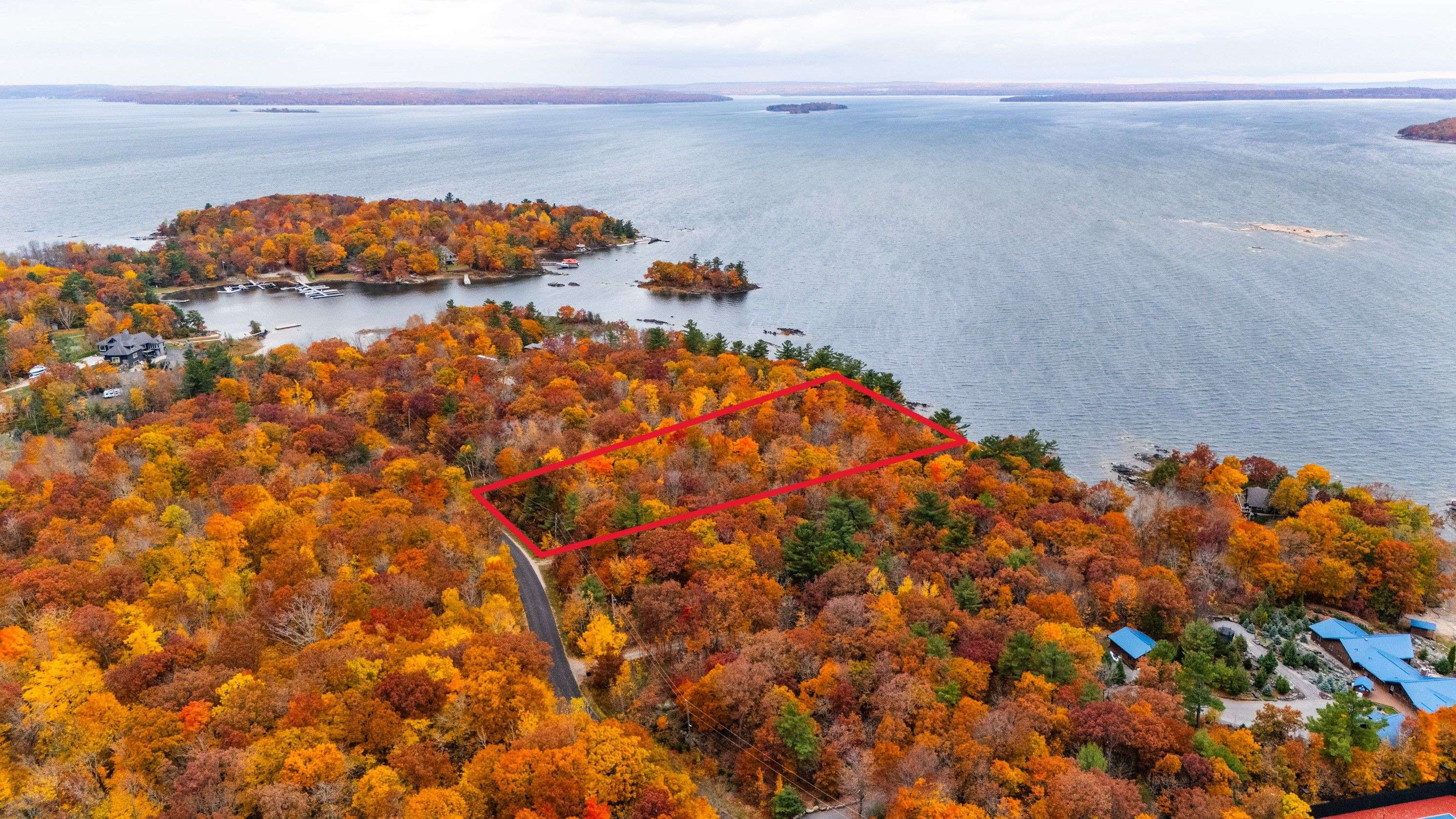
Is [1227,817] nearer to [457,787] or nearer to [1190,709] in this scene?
[1190,709]

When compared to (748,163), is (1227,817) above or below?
below

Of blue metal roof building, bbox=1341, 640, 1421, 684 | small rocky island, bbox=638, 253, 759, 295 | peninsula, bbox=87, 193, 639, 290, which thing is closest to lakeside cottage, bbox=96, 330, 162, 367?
peninsula, bbox=87, 193, 639, 290

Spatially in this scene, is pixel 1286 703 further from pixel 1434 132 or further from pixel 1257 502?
pixel 1434 132

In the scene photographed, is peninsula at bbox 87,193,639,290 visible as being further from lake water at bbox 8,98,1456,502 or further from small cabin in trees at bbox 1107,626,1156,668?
small cabin in trees at bbox 1107,626,1156,668

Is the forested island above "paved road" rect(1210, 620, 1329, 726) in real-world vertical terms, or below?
above

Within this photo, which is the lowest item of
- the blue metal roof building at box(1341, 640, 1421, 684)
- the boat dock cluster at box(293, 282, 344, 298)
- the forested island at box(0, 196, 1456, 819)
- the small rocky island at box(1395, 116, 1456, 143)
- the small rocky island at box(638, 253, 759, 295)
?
the blue metal roof building at box(1341, 640, 1421, 684)

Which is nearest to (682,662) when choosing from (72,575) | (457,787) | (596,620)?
(596,620)
